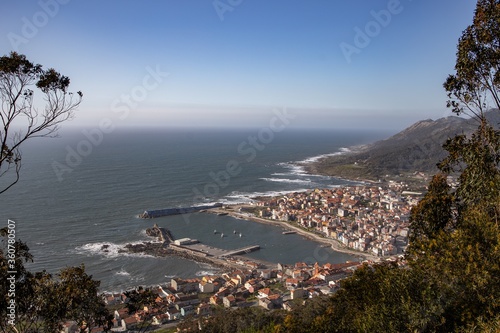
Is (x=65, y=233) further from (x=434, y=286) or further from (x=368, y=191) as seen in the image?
(x=368, y=191)

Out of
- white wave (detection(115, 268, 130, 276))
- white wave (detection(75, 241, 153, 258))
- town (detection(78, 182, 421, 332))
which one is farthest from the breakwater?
white wave (detection(115, 268, 130, 276))

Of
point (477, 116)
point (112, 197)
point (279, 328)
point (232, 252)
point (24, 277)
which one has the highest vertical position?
point (477, 116)

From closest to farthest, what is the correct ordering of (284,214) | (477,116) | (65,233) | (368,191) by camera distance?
(477,116) < (65,233) < (284,214) < (368,191)

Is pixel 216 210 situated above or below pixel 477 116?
below

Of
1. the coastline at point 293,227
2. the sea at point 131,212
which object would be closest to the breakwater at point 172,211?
the sea at point 131,212

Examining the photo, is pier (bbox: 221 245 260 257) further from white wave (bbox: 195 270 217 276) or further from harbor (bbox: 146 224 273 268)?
white wave (bbox: 195 270 217 276)

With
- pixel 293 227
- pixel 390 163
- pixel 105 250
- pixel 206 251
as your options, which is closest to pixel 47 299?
pixel 105 250

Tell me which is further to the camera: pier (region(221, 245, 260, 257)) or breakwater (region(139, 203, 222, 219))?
breakwater (region(139, 203, 222, 219))

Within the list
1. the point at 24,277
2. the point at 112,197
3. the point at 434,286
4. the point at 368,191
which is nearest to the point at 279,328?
the point at 434,286
